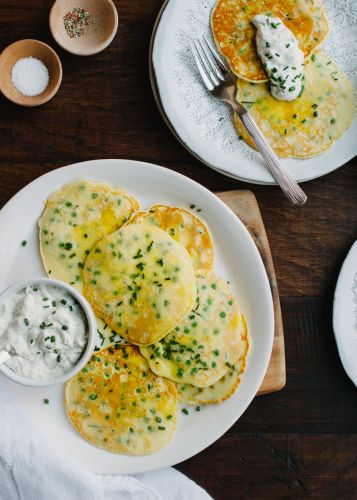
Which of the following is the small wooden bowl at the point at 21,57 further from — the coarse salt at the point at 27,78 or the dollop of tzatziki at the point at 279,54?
the dollop of tzatziki at the point at 279,54

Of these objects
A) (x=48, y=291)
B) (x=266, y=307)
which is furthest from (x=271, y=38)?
(x=48, y=291)

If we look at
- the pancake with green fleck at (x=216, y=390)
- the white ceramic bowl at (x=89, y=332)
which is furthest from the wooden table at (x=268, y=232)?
the white ceramic bowl at (x=89, y=332)

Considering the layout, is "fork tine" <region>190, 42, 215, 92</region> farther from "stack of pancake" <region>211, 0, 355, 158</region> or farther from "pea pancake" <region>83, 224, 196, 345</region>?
"pea pancake" <region>83, 224, 196, 345</region>

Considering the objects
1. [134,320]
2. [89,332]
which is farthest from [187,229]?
[89,332]

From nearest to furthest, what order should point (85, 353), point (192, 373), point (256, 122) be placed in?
A: point (85, 353) → point (192, 373) → point (256, 122)

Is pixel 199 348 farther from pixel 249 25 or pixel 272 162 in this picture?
pixel 249 25

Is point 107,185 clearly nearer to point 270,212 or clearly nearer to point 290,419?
point 270,212
